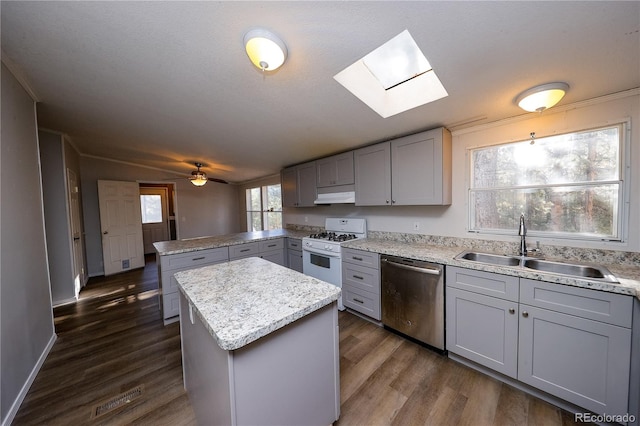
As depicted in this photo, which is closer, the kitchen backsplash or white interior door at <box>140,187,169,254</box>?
the kitchen backsplash

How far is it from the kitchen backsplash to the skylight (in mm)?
1473

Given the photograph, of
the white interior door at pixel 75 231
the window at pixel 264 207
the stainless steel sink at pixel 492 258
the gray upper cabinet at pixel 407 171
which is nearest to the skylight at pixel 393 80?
the gray upper cabinet at pixel 407 171

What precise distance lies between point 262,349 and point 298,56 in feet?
5.41

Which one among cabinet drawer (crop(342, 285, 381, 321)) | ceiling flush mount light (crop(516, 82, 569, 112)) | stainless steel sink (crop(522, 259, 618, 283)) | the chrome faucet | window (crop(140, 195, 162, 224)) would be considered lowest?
cabinet drawer (crop(342, 285, 381, 321))

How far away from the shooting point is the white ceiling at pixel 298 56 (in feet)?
3.51

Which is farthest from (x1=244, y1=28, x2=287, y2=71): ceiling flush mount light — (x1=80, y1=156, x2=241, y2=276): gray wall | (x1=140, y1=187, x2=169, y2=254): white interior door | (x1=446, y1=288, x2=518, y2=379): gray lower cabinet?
(x1=140, y1=187, x2=169, y2=254): white interior door

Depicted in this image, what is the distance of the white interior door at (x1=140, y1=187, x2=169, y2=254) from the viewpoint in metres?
6.41

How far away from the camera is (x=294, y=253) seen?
3.53 metres

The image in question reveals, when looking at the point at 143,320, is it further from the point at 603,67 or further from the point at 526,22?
the point at 603,67

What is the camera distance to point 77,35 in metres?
1.29

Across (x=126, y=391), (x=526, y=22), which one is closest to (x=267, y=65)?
(x=526, y=22)

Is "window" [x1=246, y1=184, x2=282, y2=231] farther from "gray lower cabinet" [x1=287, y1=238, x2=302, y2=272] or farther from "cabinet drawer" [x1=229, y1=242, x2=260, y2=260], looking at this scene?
"cabinet drawer" [x1=229, y1=242, x2=260, y2=260]

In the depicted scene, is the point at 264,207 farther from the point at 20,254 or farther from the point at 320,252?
the point at 20,254

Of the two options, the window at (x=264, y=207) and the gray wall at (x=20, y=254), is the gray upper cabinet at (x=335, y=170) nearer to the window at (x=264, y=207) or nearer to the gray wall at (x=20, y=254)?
the window at (x=264, y=207)
